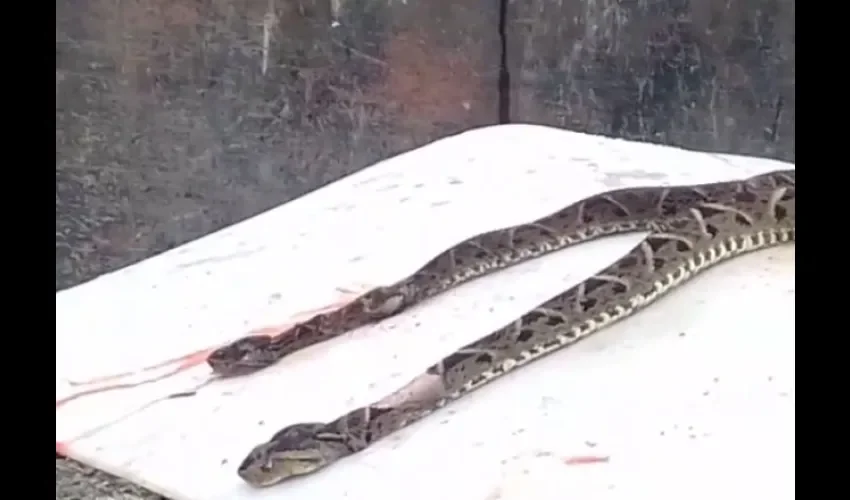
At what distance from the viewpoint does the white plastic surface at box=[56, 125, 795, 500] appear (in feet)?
3.53

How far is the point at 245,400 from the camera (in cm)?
125

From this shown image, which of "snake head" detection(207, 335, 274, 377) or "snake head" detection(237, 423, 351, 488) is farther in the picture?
"snake head" detection(207, 335, 274, 377)

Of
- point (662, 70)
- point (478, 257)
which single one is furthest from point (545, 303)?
point (662, 70)

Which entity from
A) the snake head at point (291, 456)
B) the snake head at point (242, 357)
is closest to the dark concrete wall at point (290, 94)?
the snake head at point (242, 357)

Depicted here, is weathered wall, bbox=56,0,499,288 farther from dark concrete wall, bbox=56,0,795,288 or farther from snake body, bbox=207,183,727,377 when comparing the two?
snake body, bbox=207,183,727,377

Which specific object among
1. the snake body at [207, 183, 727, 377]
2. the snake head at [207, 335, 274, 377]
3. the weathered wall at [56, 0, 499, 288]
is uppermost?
the weathered wall at [56, 0, 499, 288]

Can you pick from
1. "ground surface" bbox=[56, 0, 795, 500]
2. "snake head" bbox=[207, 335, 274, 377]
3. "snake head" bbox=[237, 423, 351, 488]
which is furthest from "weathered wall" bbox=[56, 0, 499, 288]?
"snake head" bbox=[237, 423, 351, 488]

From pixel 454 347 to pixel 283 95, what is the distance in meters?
0.31

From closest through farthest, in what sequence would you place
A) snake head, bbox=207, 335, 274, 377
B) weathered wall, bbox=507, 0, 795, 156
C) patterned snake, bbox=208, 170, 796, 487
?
weathered wall, bbox=507, 0, 795, 156, patterned snake, bbox=208, 170, 796, 487, snake head, bbox=207, 335, 274, 377

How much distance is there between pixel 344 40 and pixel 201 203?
0.73 feet

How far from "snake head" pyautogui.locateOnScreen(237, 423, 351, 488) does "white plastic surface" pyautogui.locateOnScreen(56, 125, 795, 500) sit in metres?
0.01

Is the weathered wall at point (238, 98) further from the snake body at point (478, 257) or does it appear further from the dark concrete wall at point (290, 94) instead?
the snake body at point (478, 257)

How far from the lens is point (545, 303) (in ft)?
4.22
